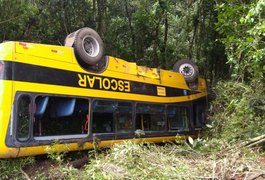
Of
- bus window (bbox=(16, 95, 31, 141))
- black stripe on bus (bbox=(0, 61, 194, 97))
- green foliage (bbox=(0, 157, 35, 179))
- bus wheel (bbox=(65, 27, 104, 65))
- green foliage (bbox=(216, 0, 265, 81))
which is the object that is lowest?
green foliage (bbox=(0, 157, 35, 179))

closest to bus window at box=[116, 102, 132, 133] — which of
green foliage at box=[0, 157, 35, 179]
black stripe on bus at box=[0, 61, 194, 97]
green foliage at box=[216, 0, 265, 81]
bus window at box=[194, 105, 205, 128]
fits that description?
black stripe on bus at box=[0, 61, 194, 97]

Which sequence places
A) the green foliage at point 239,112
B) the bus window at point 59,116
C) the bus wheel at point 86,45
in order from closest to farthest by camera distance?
1. the bus window at point 59,116
2. the bus wheel at point 86,45
3. the green foliage at point 239,112

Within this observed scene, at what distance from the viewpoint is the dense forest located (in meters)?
9.12

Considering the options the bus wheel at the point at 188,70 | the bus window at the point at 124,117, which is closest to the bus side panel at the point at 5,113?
the bus window at the point at 124,117

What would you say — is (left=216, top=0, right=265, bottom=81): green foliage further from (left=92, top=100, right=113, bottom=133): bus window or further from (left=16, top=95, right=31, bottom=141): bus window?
(left=16, top=95, right=31, bottom=141): bus window

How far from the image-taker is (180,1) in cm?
1767

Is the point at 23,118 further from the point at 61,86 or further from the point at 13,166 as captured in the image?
the point at 61,86

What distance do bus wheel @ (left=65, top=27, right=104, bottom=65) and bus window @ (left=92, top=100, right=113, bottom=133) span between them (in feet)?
3.05

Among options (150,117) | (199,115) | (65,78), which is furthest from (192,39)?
(65,78)

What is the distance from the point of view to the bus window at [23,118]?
5996mm

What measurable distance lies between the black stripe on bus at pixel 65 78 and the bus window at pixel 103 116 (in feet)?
1.14

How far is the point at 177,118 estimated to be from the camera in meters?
11.2

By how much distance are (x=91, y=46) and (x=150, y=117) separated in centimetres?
270

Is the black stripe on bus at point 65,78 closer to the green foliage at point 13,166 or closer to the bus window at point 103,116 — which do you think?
the bus window at point 103,116
